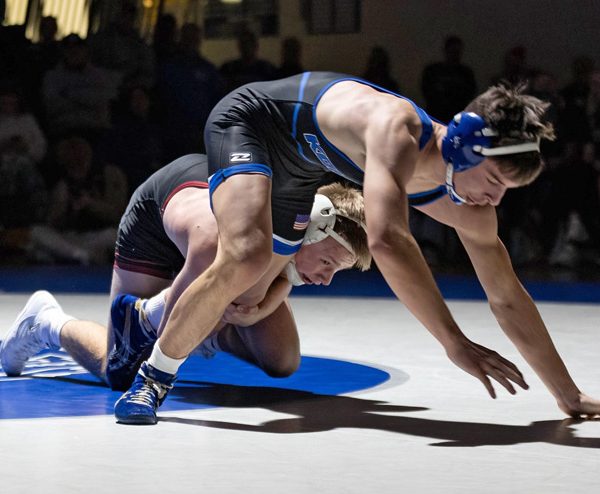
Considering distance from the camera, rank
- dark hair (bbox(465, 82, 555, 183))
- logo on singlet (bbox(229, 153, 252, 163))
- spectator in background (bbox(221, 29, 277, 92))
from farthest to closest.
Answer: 1. spectator in background (bbox(221, 29, 277, 92))
2. logo on singlet (bbox(229, 153, 252, 163))
3. dark hair (bbox(465, 82, 555, 183))

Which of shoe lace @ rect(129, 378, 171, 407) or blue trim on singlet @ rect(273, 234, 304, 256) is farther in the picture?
blue trim on singlet @ rect(273, 234, 304, 256)

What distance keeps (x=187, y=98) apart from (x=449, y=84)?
5.71ft

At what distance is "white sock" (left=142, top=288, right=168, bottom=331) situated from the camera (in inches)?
129

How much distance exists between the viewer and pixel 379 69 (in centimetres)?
798

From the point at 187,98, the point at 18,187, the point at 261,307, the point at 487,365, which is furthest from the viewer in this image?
the point at 187,98

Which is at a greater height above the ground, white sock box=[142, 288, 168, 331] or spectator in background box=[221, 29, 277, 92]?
spectator in background box=[221, 29, 277, 92]

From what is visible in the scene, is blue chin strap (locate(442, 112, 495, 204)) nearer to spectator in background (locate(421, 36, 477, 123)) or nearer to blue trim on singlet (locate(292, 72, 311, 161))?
blue trim on singlet (locate(292, 72, 311, 161))

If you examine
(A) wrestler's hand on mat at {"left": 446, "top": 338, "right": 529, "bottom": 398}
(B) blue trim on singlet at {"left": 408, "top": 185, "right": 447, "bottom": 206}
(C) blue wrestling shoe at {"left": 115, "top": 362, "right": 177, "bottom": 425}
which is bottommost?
(C) blue wrestling shoe at {"left": 115, "top": 362, "right": 177, "bottom": 425}

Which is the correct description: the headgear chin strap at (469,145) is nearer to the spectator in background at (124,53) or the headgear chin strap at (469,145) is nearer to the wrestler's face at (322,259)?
the wrestler's face at (322,259)

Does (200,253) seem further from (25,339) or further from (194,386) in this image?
(25,339)

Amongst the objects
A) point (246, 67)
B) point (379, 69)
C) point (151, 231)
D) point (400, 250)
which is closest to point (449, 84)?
point (379, 69)

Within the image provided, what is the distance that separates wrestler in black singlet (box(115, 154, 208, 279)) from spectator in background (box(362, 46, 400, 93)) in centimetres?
447

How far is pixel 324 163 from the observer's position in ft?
9.86

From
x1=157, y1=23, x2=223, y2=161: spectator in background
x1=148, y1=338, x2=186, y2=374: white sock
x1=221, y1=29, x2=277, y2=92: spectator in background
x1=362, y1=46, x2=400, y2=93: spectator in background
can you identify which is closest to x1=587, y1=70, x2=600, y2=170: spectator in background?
x1=362, y1=46, x2=400, y2=93: spectator in background
